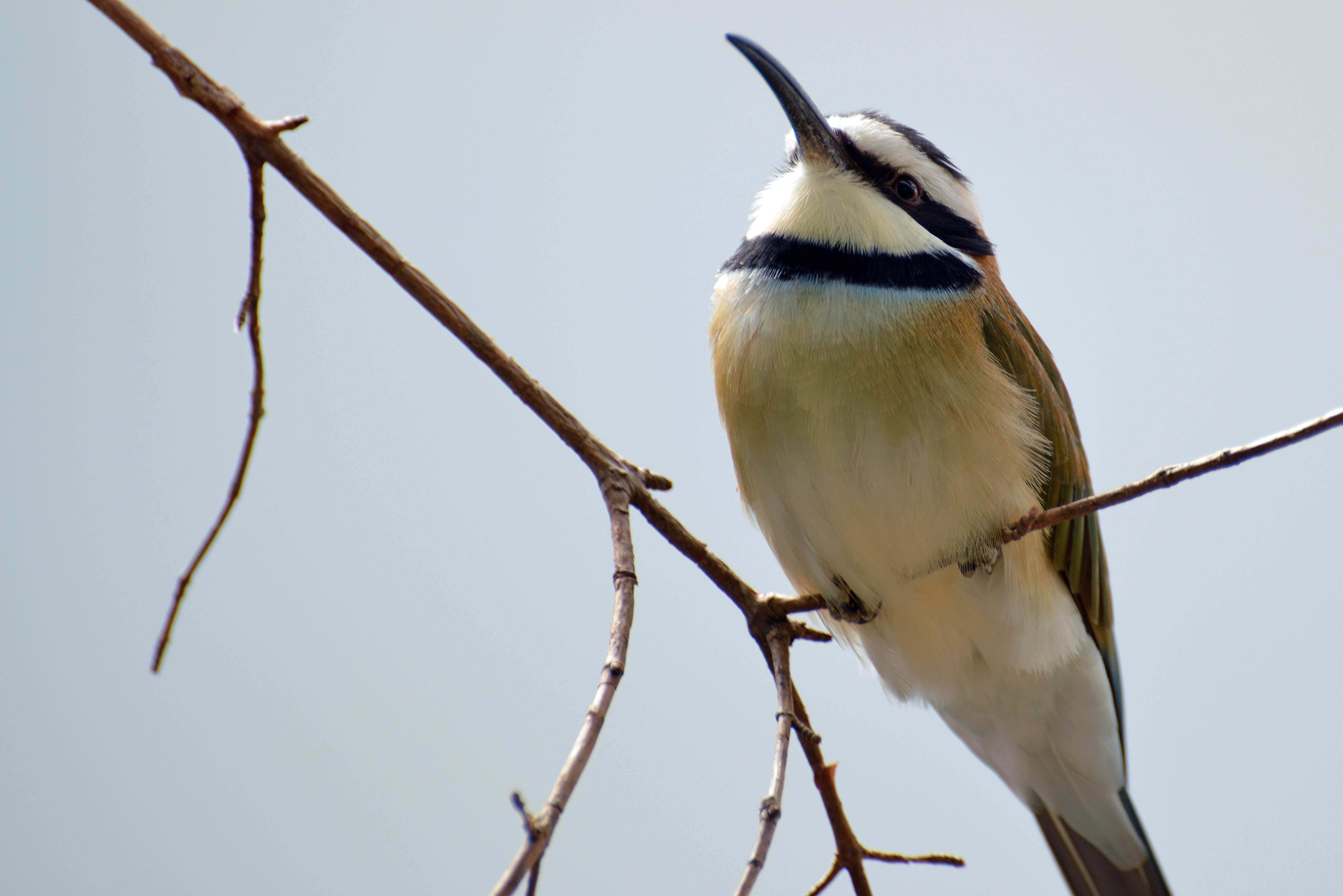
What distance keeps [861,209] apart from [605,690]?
3.60 feet

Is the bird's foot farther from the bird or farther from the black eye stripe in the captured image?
the black eye stripe

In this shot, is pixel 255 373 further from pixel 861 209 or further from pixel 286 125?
pixel 861 209

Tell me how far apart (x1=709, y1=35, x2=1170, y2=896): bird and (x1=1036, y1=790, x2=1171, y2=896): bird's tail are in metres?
0.16

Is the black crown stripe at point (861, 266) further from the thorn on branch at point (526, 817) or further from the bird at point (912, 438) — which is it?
the thorn on branch at point (526, 817)

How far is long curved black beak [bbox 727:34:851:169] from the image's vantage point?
1772 millimetres

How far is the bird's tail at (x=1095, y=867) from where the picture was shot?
7.13ft

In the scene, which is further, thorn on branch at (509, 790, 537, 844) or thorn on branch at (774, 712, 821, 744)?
thorn on branch at (774, 712, 821, 744)

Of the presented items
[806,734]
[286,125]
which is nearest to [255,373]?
[286,125]

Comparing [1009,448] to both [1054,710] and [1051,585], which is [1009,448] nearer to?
[1051,585]

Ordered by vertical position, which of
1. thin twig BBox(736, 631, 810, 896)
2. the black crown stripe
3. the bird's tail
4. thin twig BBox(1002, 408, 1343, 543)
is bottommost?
the bird's tail

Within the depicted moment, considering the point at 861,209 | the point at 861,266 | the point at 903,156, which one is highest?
the point at 903,156

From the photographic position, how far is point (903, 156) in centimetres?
186

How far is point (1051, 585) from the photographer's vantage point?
187cm

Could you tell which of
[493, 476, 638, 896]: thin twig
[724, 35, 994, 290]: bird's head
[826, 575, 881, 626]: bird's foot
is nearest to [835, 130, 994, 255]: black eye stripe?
[724, 35, 994, 290]: bird's head
